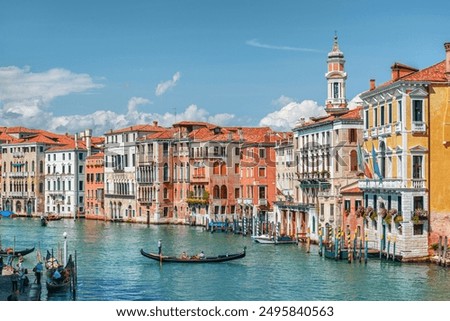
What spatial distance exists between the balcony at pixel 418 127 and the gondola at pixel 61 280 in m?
4.65

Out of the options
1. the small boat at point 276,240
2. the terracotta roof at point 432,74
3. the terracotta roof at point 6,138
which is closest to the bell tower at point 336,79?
the small boat at point 276,240

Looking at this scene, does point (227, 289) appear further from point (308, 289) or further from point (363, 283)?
point (363, 283)

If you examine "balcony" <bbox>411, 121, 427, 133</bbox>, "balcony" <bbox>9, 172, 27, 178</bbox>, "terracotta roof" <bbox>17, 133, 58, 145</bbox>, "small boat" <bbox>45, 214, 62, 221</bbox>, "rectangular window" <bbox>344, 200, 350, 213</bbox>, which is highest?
"terracotta roof" <bbox>17, 133, 58, 145</bbox>

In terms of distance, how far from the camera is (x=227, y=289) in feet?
32.9

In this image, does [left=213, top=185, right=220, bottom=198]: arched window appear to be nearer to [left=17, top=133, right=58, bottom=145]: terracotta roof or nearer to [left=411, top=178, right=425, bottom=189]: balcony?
[left=17, top=133, right=58, bottom=145]: terracotta roof

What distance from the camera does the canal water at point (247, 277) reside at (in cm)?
941

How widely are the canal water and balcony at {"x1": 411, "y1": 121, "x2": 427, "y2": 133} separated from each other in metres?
1.71

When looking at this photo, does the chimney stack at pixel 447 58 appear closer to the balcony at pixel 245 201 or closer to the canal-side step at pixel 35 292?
the canal-side step at pixel 35 292

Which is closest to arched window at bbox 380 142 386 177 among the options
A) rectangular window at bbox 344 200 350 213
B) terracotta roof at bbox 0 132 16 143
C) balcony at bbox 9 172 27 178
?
rectangular window at bbox 344 200 350 213

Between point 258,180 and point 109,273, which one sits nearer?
point 109,273

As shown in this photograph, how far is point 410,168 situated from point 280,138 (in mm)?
9026

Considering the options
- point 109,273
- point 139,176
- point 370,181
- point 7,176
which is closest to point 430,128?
point 370,181

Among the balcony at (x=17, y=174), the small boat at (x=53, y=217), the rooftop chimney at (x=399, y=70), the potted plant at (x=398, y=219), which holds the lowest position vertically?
the small boat at (x=53, y=217)

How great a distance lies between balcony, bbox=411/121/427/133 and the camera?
11.5m
